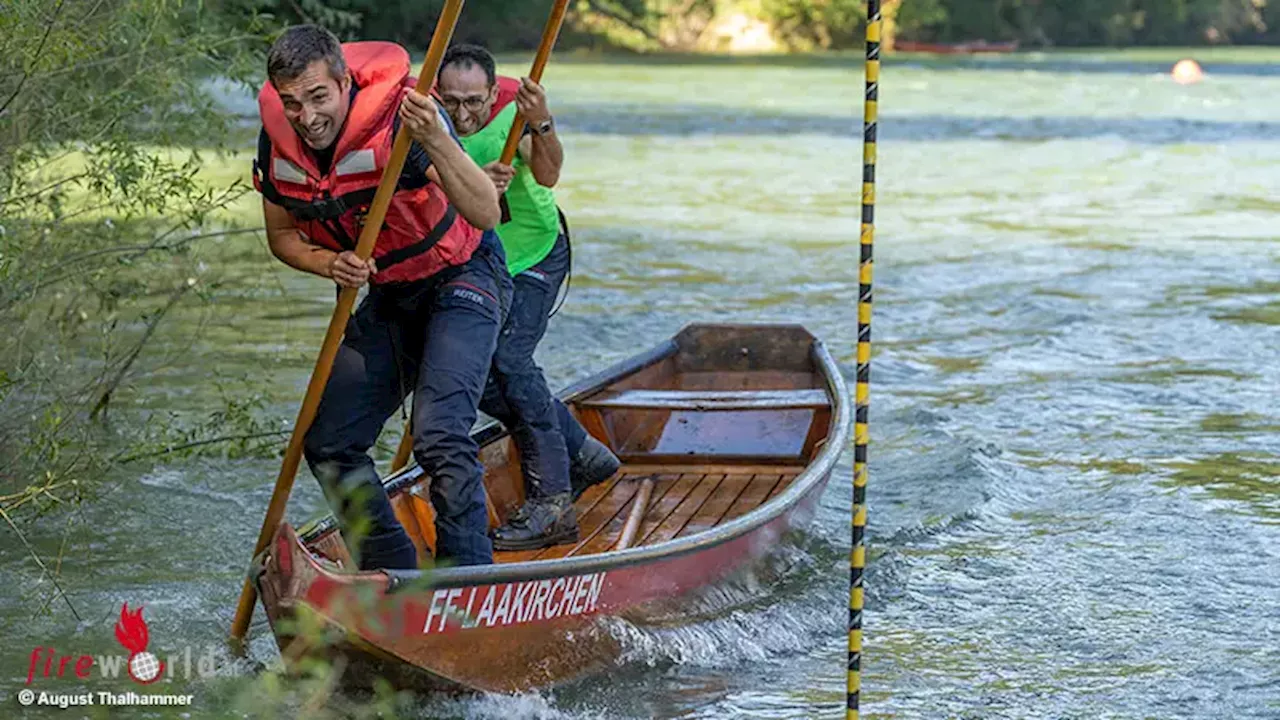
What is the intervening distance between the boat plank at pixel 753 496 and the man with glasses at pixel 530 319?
763mm

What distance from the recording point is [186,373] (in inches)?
403

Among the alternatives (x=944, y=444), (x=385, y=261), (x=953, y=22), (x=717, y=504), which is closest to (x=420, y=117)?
(x=385, y=261)

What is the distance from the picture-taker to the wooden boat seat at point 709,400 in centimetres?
780

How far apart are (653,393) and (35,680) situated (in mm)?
2932

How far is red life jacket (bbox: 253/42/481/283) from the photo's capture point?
5.00m

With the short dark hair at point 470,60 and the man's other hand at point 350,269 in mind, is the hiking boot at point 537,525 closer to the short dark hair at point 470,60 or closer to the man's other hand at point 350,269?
the short dark hair at point 470,60

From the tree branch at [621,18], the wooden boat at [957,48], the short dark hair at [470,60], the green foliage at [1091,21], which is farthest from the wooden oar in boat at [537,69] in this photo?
the green foliage at [1091,21]

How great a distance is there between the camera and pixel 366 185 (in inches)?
199

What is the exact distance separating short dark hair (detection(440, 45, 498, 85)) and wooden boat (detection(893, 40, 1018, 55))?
43.1 metres

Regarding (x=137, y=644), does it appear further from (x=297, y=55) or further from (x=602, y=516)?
(x=297, y=55)

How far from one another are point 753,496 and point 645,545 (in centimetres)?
108

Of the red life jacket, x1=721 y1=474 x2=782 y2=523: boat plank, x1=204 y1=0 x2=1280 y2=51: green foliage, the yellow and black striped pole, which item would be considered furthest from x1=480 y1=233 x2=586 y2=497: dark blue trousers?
x1=204 y1=0 x2=1280 y2=51: green foliage

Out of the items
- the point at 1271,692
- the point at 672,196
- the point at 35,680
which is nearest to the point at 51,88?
the point at 35,680

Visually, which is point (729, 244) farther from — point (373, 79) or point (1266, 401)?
point (373, 79)
